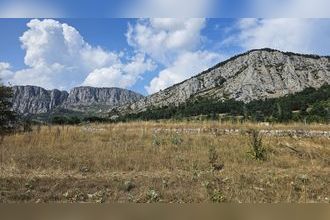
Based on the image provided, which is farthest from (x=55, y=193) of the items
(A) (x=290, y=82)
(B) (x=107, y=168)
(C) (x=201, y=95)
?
(C) (x=201, y=95)

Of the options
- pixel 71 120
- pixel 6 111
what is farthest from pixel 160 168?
pixel 71 120

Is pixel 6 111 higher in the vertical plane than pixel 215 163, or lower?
higher

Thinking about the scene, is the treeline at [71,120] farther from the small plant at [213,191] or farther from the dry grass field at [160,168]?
the small plant at [213,191]

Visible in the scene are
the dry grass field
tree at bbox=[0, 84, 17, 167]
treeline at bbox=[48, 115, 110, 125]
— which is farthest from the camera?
treeline at bbox=[48, 115, 110, 125]

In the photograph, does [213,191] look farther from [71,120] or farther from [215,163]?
[71,120]

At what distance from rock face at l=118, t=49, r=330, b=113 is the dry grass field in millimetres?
111050

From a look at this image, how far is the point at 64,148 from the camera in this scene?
13.3 meters

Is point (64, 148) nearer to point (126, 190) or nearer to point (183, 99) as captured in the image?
point (126, 190)

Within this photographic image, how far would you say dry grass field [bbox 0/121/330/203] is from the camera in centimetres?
595

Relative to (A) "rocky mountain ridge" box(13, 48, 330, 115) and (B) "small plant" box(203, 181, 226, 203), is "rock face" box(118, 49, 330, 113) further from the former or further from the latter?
(B) "small plant" box(203, 181, 226, 203)

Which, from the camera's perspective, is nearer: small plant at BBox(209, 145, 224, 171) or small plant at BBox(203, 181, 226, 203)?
small plant at BBox(203, 181, 226, 203)

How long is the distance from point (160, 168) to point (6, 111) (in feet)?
43.7

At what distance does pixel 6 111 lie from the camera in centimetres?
2094

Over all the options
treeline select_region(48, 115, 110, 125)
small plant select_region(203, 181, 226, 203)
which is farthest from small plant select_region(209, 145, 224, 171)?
treeline select_region(48, 115, 110, 125)
